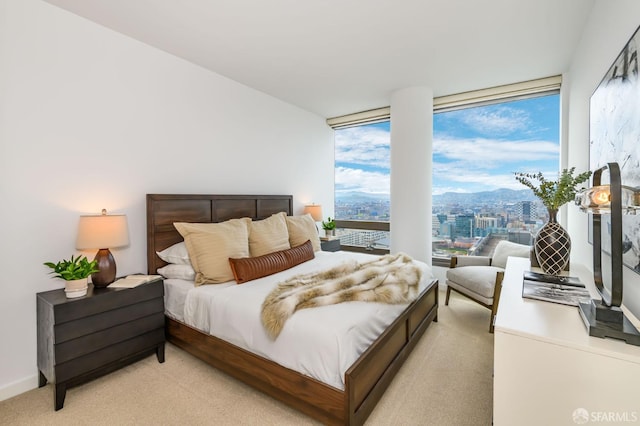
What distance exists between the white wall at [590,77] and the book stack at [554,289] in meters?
0.20

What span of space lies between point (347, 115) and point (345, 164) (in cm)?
87

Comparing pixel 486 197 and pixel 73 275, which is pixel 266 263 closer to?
pixel 73 275

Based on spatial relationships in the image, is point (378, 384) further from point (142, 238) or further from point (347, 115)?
point (347, 115)

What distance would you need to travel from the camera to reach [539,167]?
11.9 feet

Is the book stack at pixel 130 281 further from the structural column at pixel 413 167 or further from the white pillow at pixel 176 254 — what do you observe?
the structural column at pixel 413 167

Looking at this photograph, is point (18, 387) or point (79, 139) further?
point (79, 139)

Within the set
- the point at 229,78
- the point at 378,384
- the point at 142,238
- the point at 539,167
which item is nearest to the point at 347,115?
the point at 229,78

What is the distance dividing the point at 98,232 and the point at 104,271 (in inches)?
12.2

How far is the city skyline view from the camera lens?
3609 mm

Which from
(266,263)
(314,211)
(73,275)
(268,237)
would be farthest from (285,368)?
(314,211)

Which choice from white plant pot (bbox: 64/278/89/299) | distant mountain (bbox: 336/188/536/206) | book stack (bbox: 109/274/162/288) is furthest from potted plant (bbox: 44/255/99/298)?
distant mountain (bbox: 336/188/536/206)

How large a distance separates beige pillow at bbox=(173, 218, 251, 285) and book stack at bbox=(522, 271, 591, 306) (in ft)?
7.11

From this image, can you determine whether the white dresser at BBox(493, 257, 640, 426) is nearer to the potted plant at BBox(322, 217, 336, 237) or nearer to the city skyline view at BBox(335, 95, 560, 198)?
the city skyline view at BBox(335, 95, 560, 198)

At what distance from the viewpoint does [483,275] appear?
3031 millimetres
